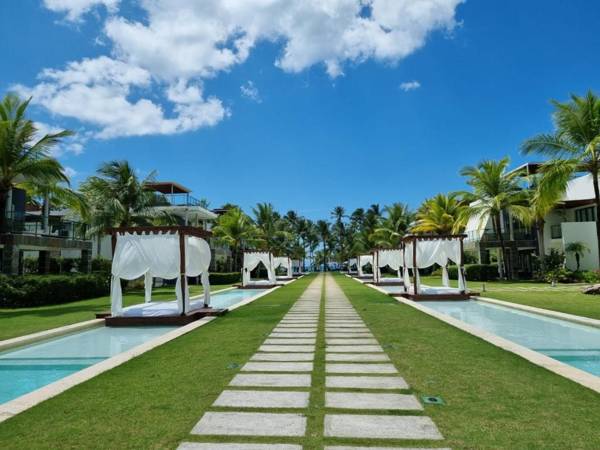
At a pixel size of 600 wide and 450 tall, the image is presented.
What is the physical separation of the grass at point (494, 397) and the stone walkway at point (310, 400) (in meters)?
0.22

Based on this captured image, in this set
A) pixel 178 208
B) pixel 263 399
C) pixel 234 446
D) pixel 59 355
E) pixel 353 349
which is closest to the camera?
pixel 234 446

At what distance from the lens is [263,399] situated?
12.9ft

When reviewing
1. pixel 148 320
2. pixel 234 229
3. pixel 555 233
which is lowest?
pixel 148 320

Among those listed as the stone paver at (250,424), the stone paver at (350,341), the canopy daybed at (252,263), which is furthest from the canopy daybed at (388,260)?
the stone paver at (250,424)

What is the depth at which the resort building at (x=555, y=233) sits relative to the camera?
26.0 metres

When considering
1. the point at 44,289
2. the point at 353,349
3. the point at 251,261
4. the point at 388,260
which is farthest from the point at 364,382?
the point at 388,260

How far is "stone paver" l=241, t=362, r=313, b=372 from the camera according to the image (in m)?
5.04

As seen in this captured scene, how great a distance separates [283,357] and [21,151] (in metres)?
12.4

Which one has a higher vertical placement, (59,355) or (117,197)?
(117,197)

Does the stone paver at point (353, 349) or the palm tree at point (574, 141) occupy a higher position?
the palm tree at point (574, 141)

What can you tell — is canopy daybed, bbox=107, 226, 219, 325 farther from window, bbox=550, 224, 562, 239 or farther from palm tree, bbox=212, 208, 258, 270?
window, bbox=550, 224, 562, 239

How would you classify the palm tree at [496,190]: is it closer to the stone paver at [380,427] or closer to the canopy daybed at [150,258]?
the canopy daybed at [150,258]

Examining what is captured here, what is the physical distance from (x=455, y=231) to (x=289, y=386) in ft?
82.5

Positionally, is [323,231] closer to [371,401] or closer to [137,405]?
[371,401]
